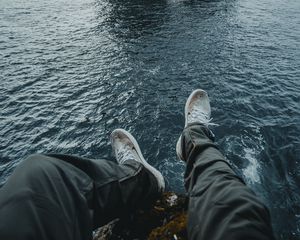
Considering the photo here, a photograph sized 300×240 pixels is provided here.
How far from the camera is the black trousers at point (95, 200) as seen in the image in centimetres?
244

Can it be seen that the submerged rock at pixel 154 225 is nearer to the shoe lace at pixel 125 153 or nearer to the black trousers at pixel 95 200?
the black trousers at pixel 95 200

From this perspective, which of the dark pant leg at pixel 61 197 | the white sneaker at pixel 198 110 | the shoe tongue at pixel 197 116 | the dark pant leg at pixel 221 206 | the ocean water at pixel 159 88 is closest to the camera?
the dark pant leg at pixel 61 197

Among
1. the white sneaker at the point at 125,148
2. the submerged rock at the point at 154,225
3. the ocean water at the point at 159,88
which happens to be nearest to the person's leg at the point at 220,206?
the submerged rock at the point at 154,225

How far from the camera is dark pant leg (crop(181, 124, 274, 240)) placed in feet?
8.72

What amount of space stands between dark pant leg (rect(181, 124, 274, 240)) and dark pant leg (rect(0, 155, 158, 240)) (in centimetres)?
112

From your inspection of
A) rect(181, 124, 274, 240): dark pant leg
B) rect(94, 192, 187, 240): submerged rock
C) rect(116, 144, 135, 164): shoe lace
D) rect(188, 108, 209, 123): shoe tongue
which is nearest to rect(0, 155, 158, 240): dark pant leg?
rect(94, 192, 187, 240): submerged rock

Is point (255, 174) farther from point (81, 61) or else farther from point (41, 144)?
point (81, 61)

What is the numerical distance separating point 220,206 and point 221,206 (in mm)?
13

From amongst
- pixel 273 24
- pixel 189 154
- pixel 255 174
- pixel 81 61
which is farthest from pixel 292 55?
pixel 189 154

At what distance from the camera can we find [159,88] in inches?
455

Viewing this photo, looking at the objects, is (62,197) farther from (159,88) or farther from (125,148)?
(159,88)

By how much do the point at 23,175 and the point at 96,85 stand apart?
9.53 meters

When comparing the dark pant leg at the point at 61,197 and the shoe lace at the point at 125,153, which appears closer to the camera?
the dark pant leg at the point at 61,197

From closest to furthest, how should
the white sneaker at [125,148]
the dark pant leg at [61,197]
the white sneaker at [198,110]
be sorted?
the dark pant leg at [61,197]
the white sneaker at [125,148]
the white sneaker at [198,110]
